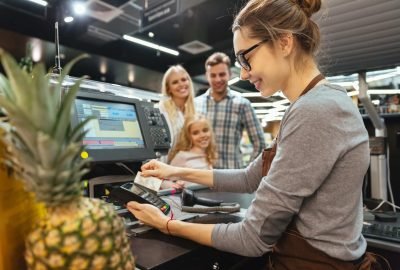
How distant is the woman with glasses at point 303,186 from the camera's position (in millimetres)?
806

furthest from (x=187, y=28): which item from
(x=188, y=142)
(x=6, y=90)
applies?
(x=6, y=90)

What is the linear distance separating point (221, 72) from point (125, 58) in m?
4.70

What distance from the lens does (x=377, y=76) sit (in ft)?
8.07

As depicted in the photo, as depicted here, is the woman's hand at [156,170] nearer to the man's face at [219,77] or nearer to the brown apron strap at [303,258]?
the brown apron strap at [303,258]

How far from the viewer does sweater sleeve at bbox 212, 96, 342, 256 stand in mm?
800

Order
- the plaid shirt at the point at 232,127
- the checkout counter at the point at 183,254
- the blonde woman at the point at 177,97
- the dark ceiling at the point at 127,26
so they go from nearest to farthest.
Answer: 1. the checkout counter at the point at 183,254
2. the blonde woman at the point at 177,97
3. the plaid shirt at the point at 232,127
4. the dark ceiling at the point at 127,26

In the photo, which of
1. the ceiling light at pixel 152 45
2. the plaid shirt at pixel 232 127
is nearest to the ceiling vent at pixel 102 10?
the ceiling light at pixel 152 45

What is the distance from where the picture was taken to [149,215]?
98cm

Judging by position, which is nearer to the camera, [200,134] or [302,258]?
[302,258]

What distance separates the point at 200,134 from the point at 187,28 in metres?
3.89

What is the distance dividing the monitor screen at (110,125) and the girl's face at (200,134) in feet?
4.58

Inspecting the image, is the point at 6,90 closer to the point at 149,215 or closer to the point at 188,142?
the point at 149,215

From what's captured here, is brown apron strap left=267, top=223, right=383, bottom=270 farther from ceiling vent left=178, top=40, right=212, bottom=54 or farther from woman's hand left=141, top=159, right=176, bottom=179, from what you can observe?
ceiling vent left=178, top=40, right=212, bottom=54

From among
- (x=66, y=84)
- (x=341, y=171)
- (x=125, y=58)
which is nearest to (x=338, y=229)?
(x=341, y=171)
